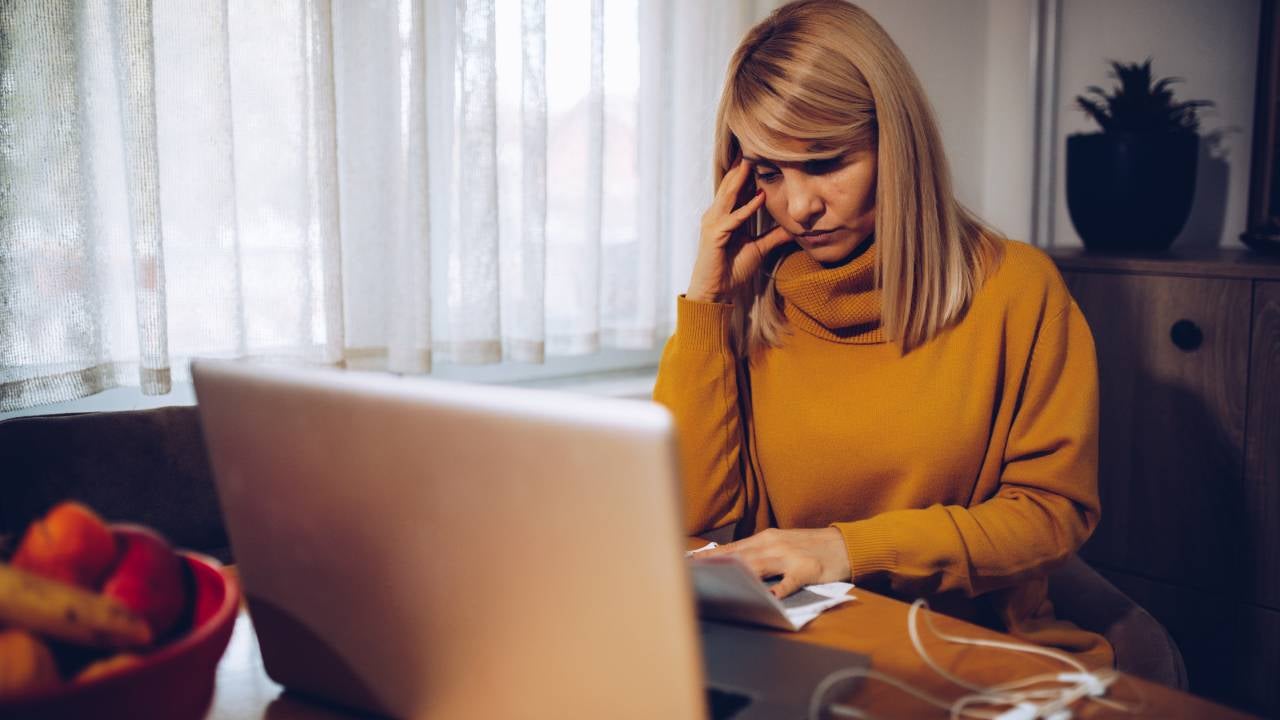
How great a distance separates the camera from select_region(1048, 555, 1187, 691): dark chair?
1.13 m

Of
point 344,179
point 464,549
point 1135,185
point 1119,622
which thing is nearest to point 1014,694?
point 464,549

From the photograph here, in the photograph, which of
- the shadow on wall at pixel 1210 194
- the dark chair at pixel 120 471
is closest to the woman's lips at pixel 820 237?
the dark chair at pixel 120 471

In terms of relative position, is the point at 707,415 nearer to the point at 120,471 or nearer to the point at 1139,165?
the point at 120,471

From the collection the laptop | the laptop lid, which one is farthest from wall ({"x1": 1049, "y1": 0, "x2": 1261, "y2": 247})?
the laptop lid

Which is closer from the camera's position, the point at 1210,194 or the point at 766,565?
the point at 766,565

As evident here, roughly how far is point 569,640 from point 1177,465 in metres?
1.66

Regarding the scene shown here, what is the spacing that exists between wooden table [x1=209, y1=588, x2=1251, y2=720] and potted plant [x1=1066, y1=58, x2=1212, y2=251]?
4.62ft

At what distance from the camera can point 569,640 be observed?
54 centimetres

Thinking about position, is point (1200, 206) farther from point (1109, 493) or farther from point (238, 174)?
point (238, 174)

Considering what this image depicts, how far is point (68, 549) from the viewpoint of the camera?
0.55 m

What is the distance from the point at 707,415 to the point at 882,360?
237 millimetres

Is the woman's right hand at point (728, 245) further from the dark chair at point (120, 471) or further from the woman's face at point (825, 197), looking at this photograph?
the dark chair at point (120, 471)

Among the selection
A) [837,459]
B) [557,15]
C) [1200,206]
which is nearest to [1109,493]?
[1200,206]

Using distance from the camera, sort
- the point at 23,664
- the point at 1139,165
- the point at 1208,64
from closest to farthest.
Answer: the point at 23,664, the point at 1139,165, the point at 1208,64
